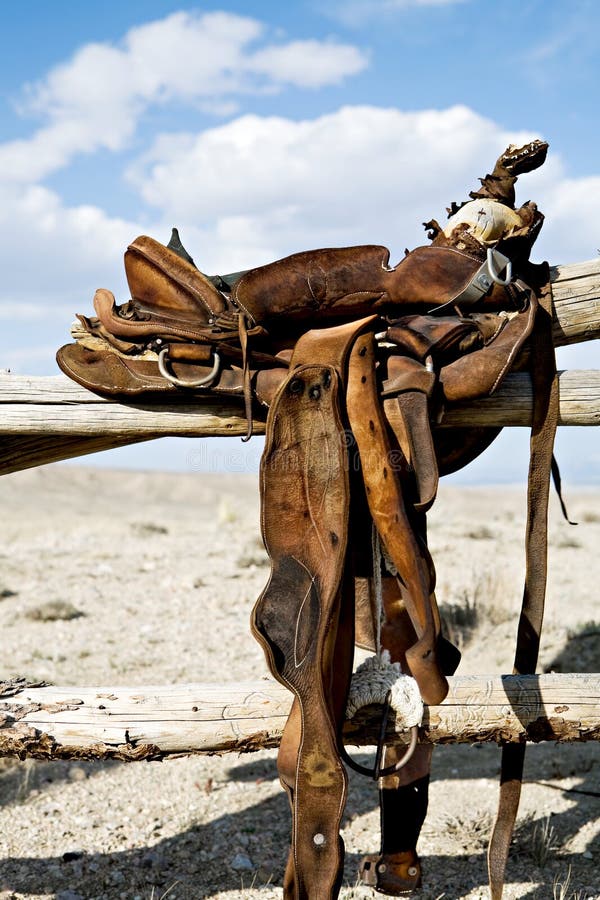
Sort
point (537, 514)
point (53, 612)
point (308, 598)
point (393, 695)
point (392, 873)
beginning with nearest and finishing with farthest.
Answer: point (308, 598)
point (393, 695)
point (537, 514)
point (392, 873)
point (53, 612)

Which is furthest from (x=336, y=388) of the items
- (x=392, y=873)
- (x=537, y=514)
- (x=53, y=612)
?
(x=53, y=612)

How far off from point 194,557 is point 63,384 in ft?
21.0

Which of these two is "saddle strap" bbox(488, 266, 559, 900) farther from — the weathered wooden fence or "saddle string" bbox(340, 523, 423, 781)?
"saddle string" bbox(340, 523, 423, 781)

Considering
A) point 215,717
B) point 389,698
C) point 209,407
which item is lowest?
point 215,717

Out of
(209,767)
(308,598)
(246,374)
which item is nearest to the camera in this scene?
(308,598)

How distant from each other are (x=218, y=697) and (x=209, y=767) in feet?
6.49

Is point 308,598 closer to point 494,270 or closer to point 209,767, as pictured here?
point 494,270

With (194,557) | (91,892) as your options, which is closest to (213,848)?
(91,892)

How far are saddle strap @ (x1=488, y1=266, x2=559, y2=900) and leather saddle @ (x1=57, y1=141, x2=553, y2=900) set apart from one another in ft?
0.06

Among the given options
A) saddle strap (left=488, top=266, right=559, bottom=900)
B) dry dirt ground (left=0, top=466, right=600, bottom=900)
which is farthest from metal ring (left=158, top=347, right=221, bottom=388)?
dry dirt ground (left=0, top=466, right=600, bottom=900)

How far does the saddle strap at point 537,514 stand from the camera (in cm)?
221

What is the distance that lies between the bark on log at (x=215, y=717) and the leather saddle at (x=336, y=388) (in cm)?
23

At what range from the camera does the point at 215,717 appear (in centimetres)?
214

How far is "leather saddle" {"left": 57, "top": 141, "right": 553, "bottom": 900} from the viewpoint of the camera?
183 cm
